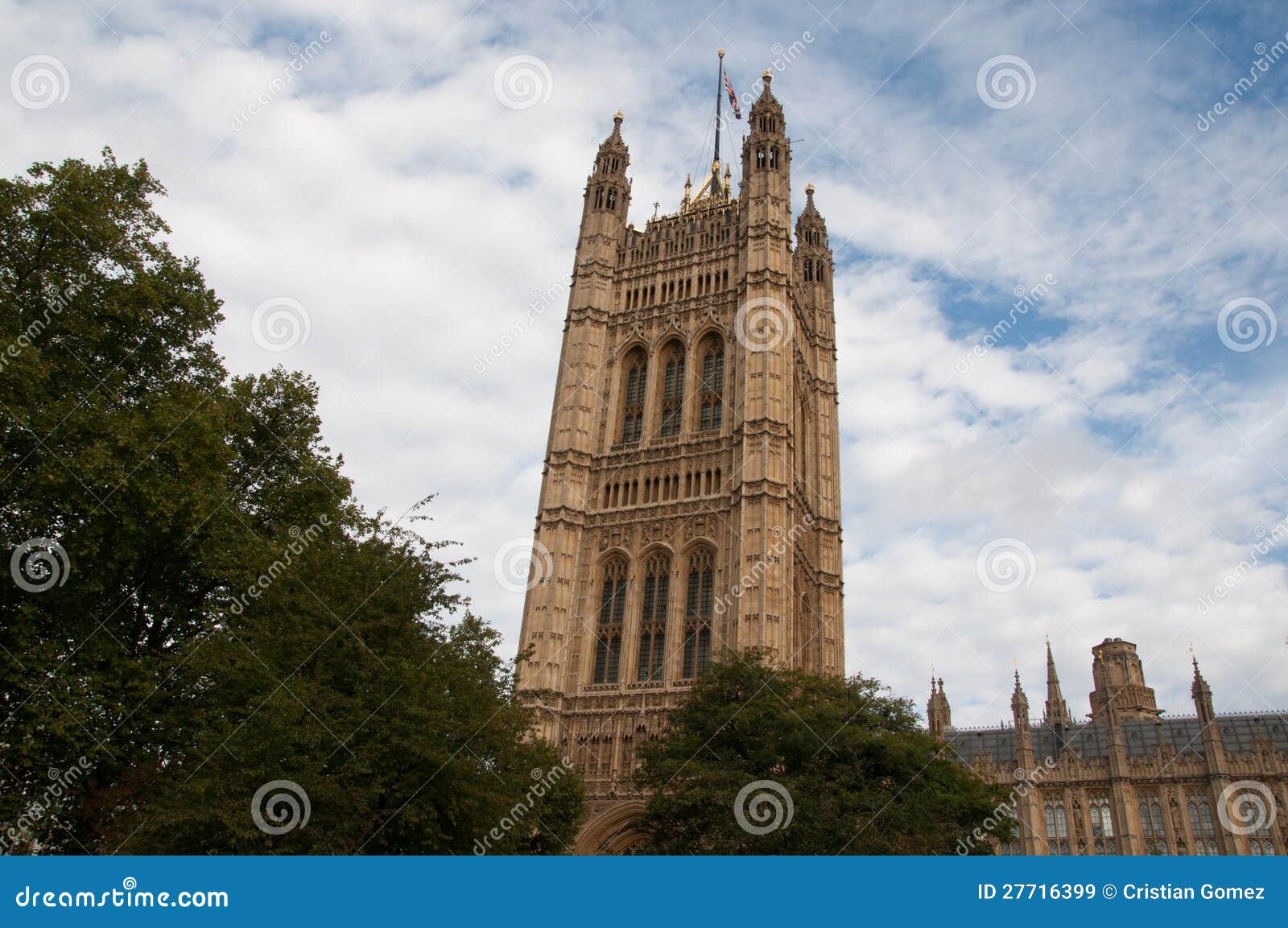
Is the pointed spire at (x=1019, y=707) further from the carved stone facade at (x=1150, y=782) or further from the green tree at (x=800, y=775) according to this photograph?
the green tree at (x=800, y=775)

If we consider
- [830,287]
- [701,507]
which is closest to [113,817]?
[701,507]

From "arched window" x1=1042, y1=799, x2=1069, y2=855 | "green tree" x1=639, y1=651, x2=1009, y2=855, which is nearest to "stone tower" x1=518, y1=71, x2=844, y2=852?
"green tree" x1=639, y1=651, x2=1009, y2=855

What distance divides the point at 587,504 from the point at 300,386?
21.9 meters

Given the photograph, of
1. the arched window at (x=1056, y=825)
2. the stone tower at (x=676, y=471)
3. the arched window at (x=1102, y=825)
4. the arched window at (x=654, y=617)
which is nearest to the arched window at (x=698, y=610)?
the stone tower at (x=676, y=471)

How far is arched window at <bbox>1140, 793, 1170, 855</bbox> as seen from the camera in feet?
147

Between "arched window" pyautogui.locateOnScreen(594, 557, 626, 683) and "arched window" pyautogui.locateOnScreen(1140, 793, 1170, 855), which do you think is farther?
"arched window" pyautogui.locateOnScreen(1140, 793, 1170, 855)

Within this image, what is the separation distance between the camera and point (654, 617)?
40344 millimetres

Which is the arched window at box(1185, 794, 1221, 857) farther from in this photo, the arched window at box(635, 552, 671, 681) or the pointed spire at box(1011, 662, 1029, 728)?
the arched window at box(635, 552, 671, 681)

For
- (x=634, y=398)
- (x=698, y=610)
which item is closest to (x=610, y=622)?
(x=698, y=610)

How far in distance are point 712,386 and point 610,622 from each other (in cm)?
1282

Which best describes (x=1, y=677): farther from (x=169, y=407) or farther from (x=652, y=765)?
(x=652, y=765)

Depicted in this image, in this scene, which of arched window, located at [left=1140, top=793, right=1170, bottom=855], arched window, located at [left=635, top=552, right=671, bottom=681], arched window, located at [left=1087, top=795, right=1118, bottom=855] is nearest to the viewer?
arched window, located at [left=635, top=552, right=671, bottom=681]

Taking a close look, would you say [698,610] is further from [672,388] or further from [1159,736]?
[1159,736]

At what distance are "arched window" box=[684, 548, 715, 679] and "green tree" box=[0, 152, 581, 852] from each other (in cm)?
1814
